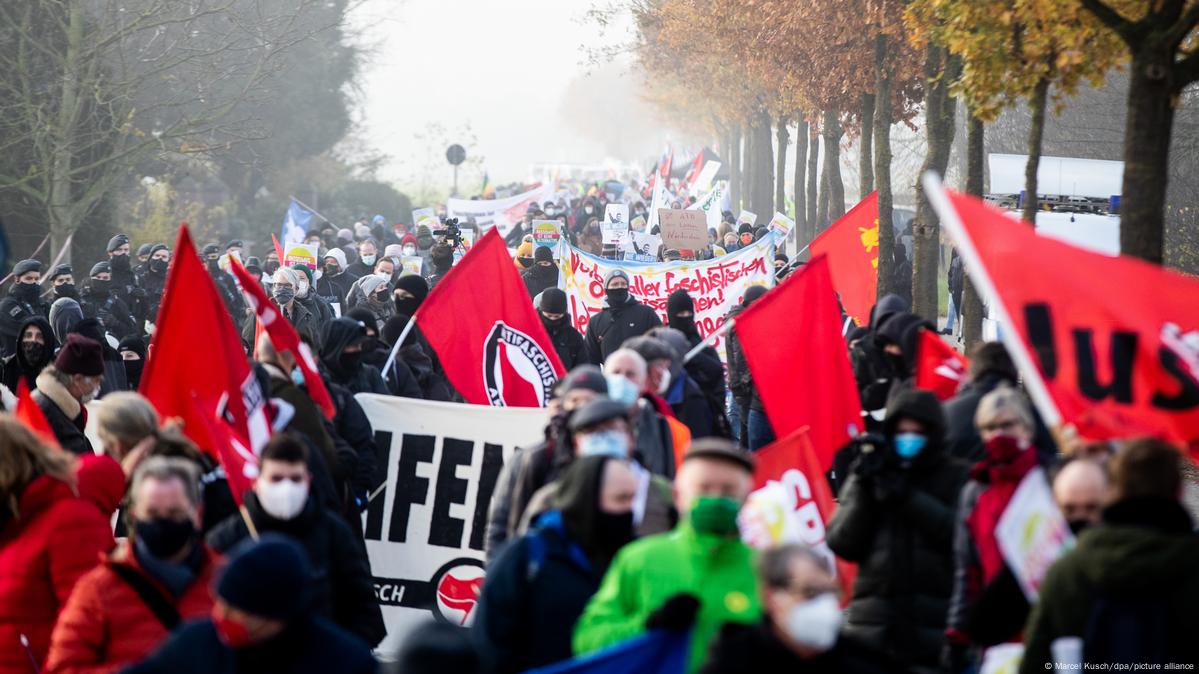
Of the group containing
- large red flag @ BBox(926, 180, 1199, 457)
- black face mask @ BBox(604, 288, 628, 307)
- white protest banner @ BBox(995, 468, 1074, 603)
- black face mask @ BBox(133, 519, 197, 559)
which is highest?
large red flag @ BBox(926, 180, 1199, 457)

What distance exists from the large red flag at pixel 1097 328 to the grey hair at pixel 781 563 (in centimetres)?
134

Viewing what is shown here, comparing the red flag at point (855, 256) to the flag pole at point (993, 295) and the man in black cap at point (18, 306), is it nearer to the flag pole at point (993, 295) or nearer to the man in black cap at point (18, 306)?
the man in black cap at point (18, 306)

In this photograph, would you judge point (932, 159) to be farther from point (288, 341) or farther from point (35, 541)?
point (35, 541)

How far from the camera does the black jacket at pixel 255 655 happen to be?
423 centimetres

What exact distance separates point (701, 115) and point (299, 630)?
6644 cm

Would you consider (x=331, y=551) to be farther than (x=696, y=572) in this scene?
Yes

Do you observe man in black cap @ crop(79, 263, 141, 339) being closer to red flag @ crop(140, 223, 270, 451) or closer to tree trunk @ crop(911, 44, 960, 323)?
tree trunk @ crop(911, 44, 960, 323)

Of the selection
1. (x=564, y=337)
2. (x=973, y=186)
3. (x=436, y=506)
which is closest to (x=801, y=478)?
(x=436, y=506)

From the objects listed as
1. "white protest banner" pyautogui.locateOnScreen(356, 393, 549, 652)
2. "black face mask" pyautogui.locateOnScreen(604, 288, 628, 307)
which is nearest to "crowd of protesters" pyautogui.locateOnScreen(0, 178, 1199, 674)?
"white protest banner" pyautogui.locateOnScreen(356, 393, 549, 652)

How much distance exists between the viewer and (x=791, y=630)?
400cm

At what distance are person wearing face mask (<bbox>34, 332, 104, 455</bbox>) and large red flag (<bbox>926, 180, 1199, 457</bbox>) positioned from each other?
486 cm

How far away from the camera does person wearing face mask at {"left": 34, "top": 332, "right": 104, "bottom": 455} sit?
8.42m

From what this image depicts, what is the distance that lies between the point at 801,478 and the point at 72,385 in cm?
366

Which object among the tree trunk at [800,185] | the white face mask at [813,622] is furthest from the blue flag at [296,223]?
the white face mask at [813,622]
